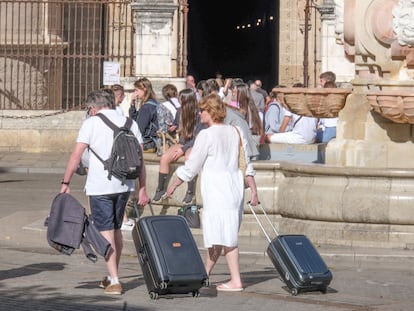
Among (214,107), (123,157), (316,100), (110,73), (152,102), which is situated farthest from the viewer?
(110,73)

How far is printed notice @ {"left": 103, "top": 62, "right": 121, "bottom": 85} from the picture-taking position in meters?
29.0

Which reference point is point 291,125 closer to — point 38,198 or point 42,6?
point 38,198

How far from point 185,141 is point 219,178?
4.24 metres

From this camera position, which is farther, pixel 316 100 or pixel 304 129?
pixel 304 129

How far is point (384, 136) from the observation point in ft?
50.2

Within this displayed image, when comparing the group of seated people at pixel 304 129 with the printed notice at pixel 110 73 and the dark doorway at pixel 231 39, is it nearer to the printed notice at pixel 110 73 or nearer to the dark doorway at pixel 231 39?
the printed notice at pixel 110 73

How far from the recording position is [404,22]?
14.7m

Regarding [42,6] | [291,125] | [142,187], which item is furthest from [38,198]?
[42,6]

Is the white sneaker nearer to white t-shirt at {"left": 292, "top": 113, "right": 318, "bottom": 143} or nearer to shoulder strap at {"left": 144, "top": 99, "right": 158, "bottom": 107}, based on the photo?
shoulder strap at {"left": 144, "top": 99, "right": 158, "bottom": 107}

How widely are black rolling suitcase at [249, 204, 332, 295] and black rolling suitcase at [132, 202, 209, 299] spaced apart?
0.83 metres

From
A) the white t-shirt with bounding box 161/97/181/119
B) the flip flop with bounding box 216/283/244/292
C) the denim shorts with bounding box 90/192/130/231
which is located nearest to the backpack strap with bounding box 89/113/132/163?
the denim shorts with bounding box 90/192/130/231

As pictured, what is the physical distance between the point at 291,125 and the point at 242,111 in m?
3.03

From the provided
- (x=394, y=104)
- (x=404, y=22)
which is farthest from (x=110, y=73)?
(x=394, y=104)

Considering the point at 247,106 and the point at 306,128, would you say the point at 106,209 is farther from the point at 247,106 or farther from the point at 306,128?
the point at 306,128
